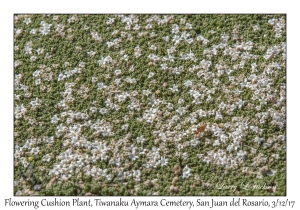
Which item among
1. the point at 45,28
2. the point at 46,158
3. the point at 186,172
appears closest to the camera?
the point at 186,172

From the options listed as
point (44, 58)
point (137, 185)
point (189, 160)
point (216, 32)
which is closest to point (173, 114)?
point (189, 160)

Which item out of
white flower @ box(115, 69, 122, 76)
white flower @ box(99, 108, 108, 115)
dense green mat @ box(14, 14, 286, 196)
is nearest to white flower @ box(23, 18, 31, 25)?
dense green mat @ box(14, 14, 286, 196)

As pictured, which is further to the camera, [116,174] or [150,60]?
[150,60]

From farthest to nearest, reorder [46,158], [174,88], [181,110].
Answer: [174,88], [181,110], [46,158]

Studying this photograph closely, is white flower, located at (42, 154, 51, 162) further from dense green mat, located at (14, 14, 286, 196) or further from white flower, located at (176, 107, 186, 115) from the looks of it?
white flower, located at (176, 107, 186, 115)

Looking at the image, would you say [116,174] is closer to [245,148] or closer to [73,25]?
[245,148]

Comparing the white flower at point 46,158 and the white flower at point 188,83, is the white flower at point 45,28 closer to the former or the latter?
the white flower at point 46,158

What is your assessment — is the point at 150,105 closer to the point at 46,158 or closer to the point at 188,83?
the point at 188,83

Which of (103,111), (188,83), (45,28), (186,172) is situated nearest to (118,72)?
(103,111)
